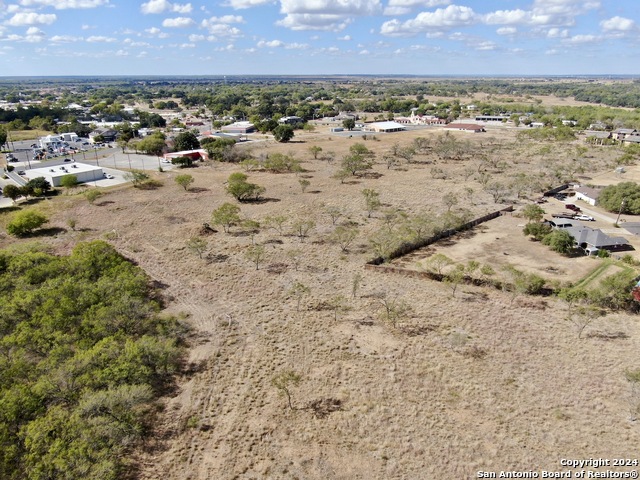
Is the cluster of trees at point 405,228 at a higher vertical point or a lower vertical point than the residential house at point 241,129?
lower

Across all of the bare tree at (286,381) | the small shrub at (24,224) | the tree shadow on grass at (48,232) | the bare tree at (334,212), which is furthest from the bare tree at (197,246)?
the bare tree at (286,381)

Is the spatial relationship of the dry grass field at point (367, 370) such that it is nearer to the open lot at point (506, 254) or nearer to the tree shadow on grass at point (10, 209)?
the open lot at point (506, 254)


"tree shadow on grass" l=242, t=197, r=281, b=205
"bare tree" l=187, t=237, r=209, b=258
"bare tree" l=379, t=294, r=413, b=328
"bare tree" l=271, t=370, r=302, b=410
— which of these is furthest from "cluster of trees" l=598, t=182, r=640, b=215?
"bare tree" l=187, t=237, r=209, b=258

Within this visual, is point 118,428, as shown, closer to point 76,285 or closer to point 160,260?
point 76,285

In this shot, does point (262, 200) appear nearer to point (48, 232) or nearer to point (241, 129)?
Result: point (48, 232)

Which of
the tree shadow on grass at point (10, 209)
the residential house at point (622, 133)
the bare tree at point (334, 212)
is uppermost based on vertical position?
the residential house at point (622, 133)

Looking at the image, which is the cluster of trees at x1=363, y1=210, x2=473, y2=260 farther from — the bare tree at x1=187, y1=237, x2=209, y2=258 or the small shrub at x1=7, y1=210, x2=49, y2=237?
the small shrub at x1=7, y1=210, x2=49, y2=237

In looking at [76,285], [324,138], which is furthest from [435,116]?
[76,285]

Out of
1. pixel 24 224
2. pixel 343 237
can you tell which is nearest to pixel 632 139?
pixel 343 237

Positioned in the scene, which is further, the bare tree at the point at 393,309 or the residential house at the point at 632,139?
the residential house at the point at 632,139
